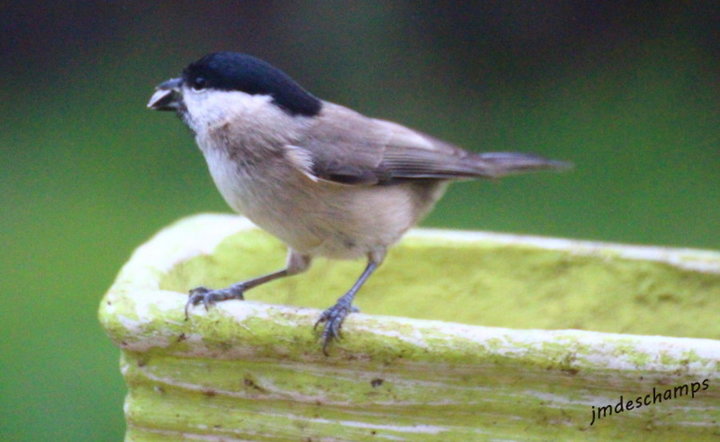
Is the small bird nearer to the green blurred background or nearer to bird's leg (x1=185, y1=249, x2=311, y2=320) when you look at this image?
bird's leg (x1=185, y1=249, x2=311, y2=320)

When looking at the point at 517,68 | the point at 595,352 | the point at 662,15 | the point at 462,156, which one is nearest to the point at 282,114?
the point at 462,156

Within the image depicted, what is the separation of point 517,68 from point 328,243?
4426mm

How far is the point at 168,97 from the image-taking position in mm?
2545

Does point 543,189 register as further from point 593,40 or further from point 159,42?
point 159,42

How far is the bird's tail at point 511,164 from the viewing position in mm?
2908

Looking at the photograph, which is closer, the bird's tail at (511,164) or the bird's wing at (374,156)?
the bird's wing at (374,156)

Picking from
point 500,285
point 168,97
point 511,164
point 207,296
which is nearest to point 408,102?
point 511,164

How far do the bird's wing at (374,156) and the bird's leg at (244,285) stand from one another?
0.89 feet

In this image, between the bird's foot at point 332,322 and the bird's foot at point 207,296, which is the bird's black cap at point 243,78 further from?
→ the bird's foot at point 332,322

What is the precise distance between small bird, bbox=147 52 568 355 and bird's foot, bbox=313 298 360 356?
245 mm

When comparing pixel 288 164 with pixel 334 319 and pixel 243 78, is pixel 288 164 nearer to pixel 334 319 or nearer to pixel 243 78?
pixel 243 78

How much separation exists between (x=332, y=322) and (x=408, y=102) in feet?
15.0

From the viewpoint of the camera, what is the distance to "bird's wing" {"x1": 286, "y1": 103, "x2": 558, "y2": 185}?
2.50 meters

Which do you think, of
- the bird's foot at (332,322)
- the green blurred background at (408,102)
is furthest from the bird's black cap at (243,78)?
the green blurred background at (408,102)
